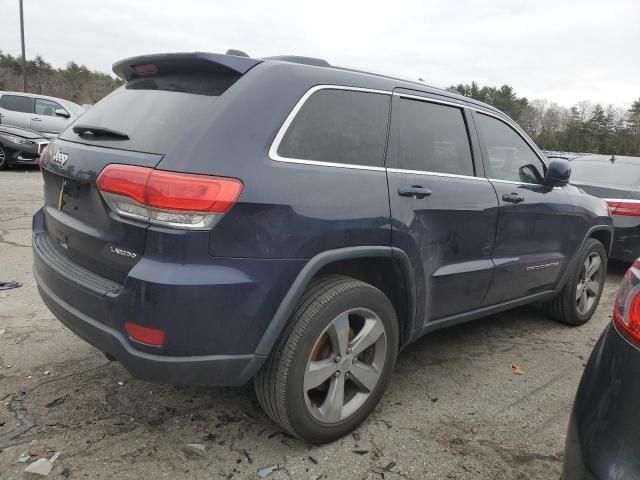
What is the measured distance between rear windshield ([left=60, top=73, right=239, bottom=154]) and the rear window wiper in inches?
0.8

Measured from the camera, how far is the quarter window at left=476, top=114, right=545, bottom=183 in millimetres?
3338

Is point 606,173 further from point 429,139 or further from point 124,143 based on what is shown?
point 124,143

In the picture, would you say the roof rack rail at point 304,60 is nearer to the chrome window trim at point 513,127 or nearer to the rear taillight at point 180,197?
the rear taillight at point 180,197

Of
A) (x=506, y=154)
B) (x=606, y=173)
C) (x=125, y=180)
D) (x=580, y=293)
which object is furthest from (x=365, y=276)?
(x=606, y=173)

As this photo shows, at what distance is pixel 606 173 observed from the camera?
680 centimetres

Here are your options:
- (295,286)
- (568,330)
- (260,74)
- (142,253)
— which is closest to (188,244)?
(142,253)

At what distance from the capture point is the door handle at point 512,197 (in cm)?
328

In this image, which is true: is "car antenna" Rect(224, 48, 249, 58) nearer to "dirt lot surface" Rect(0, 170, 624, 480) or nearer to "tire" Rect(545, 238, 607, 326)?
"dirt lot surface" Rect(0, 170, 624, 480)

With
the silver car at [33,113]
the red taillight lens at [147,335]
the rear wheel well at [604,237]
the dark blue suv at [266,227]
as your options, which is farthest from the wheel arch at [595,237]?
the silver car at [33,113]

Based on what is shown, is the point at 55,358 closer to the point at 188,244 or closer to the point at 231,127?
the point at 188,244

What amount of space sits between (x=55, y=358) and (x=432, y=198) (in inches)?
97.7

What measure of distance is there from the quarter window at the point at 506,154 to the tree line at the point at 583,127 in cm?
3260

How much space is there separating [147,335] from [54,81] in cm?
4592

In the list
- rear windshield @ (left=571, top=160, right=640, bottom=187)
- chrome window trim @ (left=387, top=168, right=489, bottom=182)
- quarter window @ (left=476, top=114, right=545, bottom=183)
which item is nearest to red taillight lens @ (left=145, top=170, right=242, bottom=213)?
chrome window trim @ (left=387, top=168, right=489, bottom=182)
